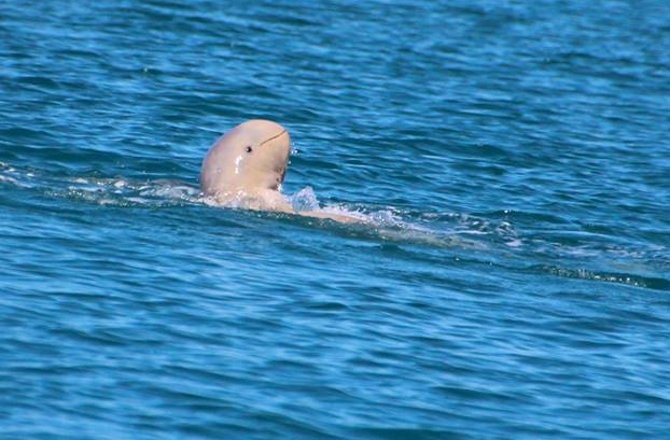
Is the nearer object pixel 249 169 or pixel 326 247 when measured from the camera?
pixel 326 247

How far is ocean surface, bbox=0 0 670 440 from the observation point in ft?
40.5

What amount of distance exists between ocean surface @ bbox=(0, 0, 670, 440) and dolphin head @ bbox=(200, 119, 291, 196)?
0.29 m

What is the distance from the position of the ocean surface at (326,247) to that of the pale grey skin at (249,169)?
266mm

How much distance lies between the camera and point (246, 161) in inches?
726

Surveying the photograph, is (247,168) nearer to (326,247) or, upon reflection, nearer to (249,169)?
(249,169)

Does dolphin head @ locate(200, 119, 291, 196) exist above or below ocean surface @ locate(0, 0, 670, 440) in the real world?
above

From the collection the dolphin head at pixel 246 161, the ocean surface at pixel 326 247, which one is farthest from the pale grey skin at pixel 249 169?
the ocean surface at pixel 326 247

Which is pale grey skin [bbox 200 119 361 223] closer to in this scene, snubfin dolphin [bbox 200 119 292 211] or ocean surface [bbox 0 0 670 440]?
snubfin dolphin [bbox 200 119 292 211]

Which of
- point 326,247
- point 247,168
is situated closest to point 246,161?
point 247,168

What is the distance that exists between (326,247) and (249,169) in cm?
186

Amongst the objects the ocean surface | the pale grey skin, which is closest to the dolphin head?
the pale grey skin

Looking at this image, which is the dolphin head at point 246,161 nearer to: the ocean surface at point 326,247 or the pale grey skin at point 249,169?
the pale grey skin at point 249,169

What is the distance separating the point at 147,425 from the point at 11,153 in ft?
32.1

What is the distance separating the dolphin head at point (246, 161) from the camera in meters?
18.4
